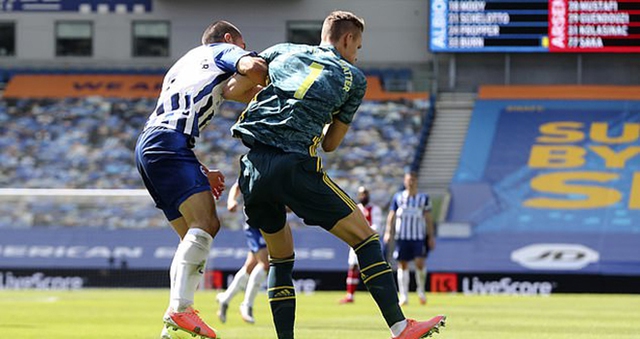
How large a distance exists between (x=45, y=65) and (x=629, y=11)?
54.6ft

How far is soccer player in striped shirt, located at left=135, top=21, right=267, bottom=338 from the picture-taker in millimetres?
8156

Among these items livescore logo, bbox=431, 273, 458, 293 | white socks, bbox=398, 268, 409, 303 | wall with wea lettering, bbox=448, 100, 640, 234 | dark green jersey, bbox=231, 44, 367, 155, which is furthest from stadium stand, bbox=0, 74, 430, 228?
dark green jersey, bbox=231, 44, 367, 155

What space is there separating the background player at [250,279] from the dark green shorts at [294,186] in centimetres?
593

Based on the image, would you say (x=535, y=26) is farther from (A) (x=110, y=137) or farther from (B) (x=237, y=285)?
(B) (x=237, y=285)

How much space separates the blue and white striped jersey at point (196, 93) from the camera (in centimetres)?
834

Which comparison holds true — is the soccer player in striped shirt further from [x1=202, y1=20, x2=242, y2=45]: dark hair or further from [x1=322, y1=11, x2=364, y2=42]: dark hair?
[x1=322, y1=11, x2=364, y2=42]: dark hair

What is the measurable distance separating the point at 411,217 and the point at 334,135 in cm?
1321

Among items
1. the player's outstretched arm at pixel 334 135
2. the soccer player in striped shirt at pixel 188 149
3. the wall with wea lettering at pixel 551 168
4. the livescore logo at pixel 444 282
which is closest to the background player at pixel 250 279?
the soccer player in striped shirt at pixel 188 149

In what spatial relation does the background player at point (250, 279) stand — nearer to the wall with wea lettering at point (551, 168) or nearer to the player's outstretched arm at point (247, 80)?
the player's outstretched arm at point (247, 80)

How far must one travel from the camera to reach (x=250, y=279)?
14867mm

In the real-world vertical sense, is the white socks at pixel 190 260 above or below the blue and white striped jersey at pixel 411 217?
above

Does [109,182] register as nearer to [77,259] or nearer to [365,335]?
[77,259]

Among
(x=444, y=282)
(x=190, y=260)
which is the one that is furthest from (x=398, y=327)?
(x=444, y=282)

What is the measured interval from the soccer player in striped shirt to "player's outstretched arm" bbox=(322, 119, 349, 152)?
586mm
